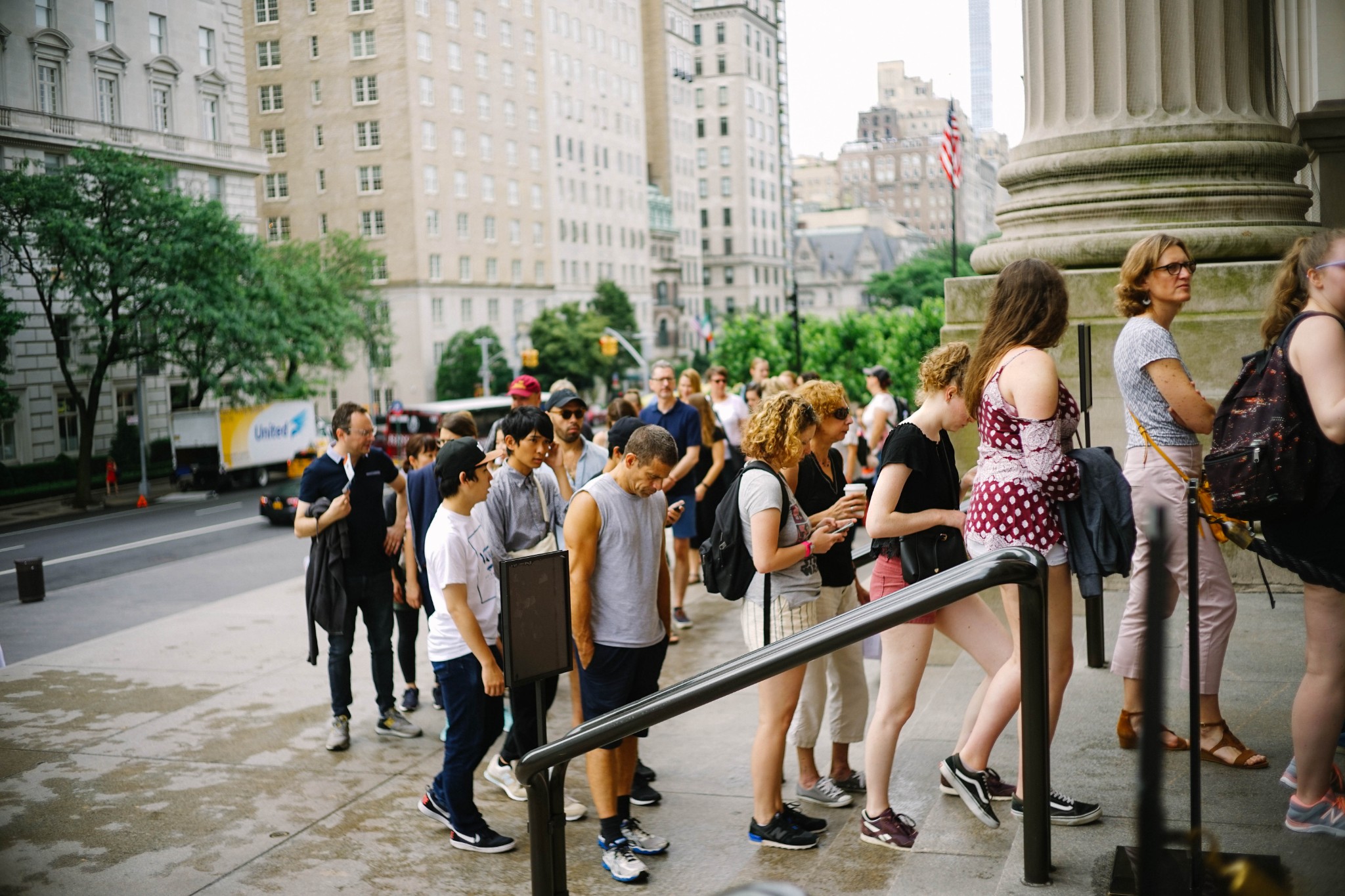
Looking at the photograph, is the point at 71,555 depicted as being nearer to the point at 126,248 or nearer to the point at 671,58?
the point at 126,248

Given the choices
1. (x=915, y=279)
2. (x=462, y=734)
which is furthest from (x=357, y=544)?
(x=915, y=279)

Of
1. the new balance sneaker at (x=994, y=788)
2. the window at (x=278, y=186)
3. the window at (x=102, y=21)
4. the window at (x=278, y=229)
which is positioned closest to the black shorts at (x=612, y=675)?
the new balance sneaker at (x=994, y=788)

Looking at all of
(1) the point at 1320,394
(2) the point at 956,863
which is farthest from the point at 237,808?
(1) the point at 1320,394

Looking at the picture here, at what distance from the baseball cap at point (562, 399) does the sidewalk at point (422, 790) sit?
2.02 m

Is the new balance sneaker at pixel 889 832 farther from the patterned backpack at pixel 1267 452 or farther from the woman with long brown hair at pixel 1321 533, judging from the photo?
the patterned backpack at pixel 1267 452

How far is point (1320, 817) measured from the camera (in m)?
3.34

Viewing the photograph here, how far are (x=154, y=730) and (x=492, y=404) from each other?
144 feet

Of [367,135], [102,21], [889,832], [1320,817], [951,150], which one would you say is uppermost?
[367,135]

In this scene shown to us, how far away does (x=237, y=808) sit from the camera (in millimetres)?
6234

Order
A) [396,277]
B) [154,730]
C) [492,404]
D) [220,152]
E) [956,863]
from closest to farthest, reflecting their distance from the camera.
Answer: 1. [956,863]
2. [154,730]
3. [220,152]
4. [492,404]
5. [396,277]

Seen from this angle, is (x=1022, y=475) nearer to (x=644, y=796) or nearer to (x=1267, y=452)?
(x=1267, y=452)

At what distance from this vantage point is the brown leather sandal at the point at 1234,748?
406 cm

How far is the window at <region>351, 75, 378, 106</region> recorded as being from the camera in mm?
40841

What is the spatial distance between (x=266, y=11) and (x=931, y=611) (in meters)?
16.9
